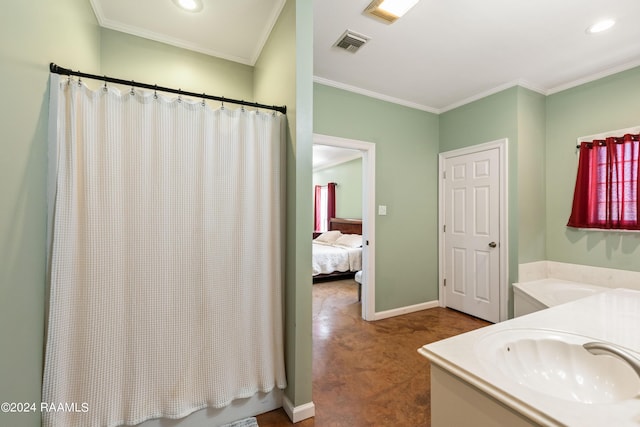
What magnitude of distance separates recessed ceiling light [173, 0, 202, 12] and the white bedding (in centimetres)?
367

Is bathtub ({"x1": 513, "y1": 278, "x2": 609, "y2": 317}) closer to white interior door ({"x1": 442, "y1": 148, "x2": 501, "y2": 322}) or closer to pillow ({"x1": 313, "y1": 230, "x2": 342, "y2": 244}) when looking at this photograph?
white interior door ({"x1": 442, "y1": 148, "x2": 501, "y2": 322})

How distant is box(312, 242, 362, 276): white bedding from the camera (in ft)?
15.9

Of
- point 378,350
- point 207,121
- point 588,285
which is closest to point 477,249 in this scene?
point 588,285

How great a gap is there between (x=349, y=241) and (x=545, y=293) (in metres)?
3.40

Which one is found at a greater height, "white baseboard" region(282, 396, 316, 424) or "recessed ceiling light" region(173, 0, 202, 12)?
"recessed ceiling light" region(173, 0, 202, 12)

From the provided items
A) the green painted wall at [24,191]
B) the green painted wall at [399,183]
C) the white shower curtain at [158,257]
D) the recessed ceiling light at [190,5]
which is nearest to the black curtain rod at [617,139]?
the green painted wall at [399,183]

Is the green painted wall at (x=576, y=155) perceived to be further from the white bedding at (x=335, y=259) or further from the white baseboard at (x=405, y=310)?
the white bedding at (x=335, y=259)

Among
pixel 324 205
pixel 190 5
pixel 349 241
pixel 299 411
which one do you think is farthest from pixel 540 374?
pixel 324 205

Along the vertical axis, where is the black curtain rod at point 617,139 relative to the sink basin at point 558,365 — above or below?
above

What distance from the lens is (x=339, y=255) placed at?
5.02 metres

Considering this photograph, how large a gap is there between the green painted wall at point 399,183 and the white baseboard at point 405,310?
49 mm

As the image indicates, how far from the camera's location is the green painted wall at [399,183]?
3039 millimetres

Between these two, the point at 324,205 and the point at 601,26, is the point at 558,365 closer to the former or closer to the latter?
the point at 601,26

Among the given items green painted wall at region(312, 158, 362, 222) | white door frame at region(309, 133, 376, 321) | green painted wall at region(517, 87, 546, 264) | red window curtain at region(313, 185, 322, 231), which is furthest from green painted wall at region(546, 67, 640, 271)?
red window curtain at region(313, 185, 322, 231)
